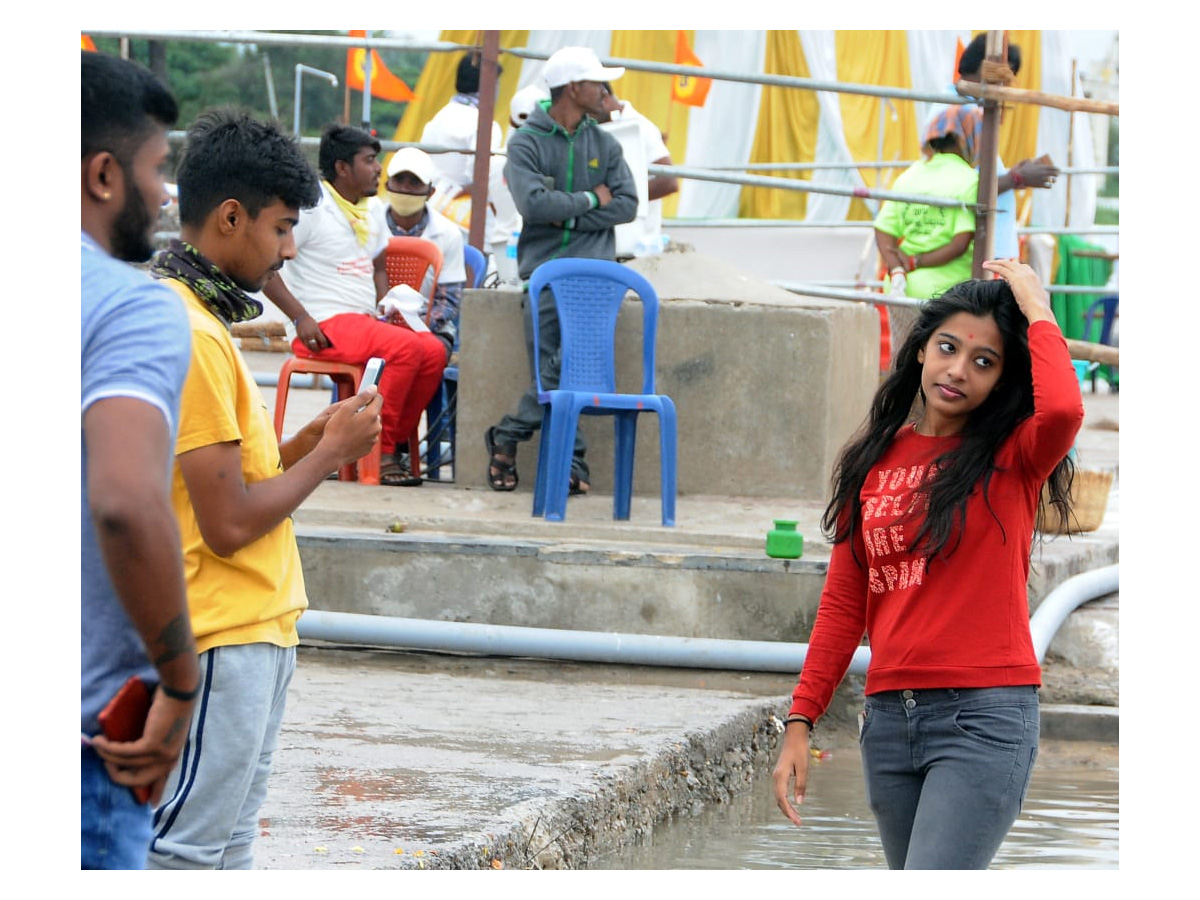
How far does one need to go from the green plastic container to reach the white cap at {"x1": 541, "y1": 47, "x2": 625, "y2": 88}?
6.49 ft

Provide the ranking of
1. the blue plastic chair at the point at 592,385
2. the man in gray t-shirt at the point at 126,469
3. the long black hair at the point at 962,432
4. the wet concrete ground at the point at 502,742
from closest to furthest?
1. the man in gray t-shirt at the point at 126,469
2. the long black hair at the point at 962,432
3. the wet concrete ground at the point at 502,742
4. the blue plastic chair at the point at 592,385

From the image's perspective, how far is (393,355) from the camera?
704 cm

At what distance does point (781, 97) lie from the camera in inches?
681

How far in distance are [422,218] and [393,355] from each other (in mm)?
1258

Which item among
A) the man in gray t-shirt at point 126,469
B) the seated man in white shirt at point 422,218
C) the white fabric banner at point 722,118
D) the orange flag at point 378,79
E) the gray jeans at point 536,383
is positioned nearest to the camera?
the man in gray t-shirt at point 126,469

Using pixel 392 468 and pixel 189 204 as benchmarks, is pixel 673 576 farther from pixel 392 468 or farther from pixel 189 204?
pixel 189 204

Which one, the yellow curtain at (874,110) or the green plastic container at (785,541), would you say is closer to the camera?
the green plastic container at (785,541)

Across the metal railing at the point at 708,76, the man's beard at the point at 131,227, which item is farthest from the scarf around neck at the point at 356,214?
the man's beard at the point at 131,227

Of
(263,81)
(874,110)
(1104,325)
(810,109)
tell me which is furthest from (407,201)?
(263,81)

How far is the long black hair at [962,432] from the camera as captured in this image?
2.84m

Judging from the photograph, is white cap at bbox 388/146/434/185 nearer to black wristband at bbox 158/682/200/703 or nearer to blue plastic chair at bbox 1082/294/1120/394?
black wristband at bbox 158/682/200/703

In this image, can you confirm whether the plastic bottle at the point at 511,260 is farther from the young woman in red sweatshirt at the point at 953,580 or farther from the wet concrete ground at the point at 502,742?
the young woman in red sweatshirt at the point at 953,580
